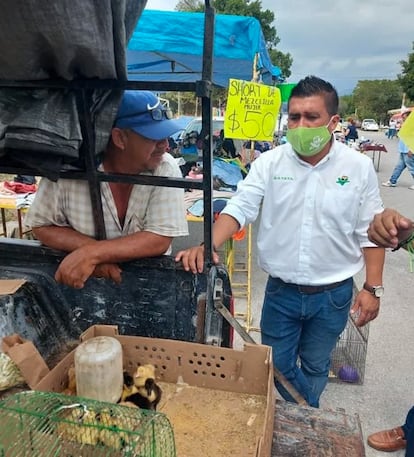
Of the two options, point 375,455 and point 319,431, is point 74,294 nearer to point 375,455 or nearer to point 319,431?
point 319,431

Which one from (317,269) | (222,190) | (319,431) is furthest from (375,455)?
(222,190)

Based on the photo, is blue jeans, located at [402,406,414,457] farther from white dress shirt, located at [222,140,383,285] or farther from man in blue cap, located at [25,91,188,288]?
man in blue cap, located at [25,91,188,288]

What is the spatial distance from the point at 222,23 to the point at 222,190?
202cm

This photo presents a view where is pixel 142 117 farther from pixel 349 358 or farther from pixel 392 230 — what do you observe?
pixel 349 358

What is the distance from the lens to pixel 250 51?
5523 mm

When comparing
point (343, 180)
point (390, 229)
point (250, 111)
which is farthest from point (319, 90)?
point (250, 111)

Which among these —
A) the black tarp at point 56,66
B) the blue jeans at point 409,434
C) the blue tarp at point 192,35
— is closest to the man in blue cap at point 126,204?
the black tarp at point 56,66

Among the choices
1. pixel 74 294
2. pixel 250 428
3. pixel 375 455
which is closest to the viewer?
pixel 250 428

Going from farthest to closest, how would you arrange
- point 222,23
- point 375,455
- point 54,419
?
point 222,23 → point 375,455 → point 54,419

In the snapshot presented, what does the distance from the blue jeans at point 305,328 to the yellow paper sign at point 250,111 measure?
6.35 ft

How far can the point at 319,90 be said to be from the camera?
7.29ft

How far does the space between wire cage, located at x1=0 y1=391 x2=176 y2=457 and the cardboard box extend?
20 cm

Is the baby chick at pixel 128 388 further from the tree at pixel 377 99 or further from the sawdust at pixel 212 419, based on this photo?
the tree at pixel 377 99

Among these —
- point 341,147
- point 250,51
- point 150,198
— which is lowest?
point 150,198
